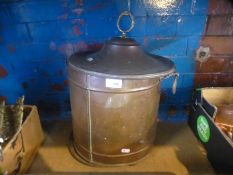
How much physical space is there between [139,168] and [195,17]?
1.17m

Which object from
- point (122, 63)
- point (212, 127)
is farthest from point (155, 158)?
point (122, 63)

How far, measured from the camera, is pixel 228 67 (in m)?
1.81

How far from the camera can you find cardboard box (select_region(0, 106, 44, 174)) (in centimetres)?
125

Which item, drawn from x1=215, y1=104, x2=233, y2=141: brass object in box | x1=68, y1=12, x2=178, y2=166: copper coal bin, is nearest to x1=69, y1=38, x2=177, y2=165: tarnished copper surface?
x1=68, y1=12, x2=178, y2=166: copper coal bin

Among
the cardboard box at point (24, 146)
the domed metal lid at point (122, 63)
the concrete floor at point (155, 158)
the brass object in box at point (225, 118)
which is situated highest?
the domed metal lid at point (122, 63)

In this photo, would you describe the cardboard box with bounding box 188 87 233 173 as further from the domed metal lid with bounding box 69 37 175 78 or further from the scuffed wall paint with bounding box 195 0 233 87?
the domed metal lid with bounding box 69 37 175 78

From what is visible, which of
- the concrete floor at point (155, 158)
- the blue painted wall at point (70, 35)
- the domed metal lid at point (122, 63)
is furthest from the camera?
the blue painted wall at point (70, 35)

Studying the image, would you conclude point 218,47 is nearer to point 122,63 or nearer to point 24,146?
point 122,63

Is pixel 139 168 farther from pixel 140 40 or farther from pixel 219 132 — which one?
pixel 140 40

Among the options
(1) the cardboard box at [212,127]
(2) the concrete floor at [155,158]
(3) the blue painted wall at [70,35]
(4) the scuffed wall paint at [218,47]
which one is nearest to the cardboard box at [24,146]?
(2) the concrete floor at [155,158]

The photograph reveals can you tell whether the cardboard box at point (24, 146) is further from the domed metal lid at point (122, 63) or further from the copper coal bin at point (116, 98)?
the domed metal lid at point (122, 63)

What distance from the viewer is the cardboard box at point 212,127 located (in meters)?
1.27

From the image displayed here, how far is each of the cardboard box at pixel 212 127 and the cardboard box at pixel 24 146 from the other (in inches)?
47.5

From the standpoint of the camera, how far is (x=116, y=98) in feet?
4.09
